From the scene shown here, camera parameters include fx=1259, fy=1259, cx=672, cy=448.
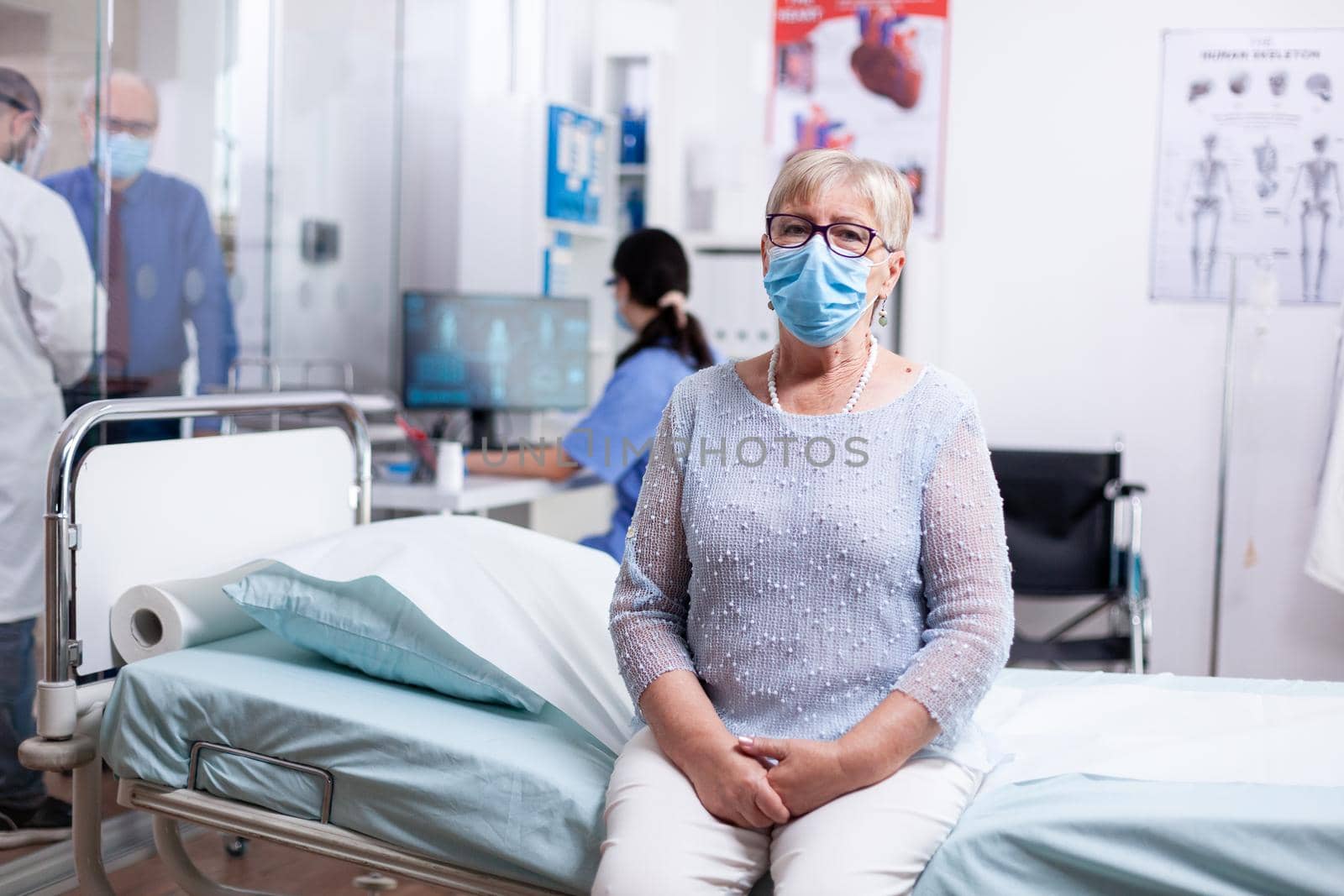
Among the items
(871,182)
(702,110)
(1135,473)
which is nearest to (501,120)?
(702,110)

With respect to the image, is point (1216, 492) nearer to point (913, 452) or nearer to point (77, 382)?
point (913, 452)

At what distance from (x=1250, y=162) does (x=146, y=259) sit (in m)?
2.87

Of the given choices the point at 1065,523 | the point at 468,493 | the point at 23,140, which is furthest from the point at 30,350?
the point at 1065,523

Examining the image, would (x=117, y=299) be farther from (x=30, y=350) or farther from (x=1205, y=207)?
(x=1205, y=207)

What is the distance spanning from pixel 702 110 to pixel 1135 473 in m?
1.73

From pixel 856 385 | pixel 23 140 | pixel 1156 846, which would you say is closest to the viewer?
pixel 1156 846

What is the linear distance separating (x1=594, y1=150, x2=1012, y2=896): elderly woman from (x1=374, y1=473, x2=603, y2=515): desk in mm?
1228

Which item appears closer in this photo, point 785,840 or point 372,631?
point 785,840

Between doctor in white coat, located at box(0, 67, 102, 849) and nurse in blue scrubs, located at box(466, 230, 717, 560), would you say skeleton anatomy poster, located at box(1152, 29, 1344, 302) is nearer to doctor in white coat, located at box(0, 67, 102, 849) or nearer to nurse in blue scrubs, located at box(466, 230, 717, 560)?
nurse in blue scrubs, located at box(466, 230, 717, 560)

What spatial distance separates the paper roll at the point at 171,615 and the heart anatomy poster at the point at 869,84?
97.7 inches

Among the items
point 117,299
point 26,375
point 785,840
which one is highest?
point 117,299

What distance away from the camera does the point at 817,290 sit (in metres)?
1.48

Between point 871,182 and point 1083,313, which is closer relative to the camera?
point 871,182

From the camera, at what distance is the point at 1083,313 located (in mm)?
3604
